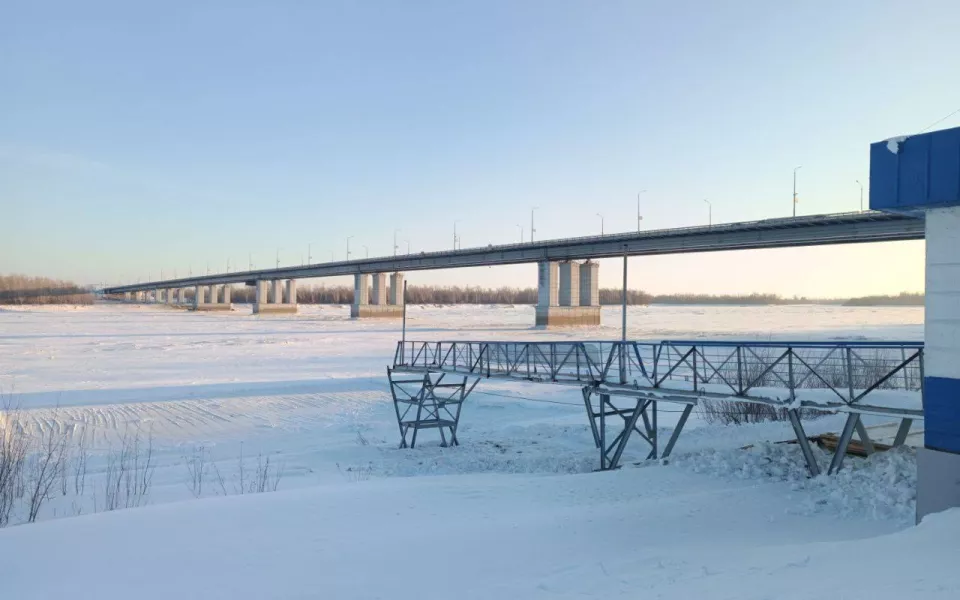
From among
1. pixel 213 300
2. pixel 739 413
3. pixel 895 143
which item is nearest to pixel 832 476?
pixel 895 143

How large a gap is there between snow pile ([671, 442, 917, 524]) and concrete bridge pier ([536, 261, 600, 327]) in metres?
60.4

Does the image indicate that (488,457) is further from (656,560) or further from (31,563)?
(31,563)

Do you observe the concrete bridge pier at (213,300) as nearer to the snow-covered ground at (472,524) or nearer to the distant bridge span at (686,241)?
the distant bridge span at (686,241)

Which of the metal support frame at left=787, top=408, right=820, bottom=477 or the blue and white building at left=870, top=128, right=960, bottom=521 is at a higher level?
the blue and white building at left=870, top=128, right=960, bottom=521

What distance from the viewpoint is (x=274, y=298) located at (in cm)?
12444

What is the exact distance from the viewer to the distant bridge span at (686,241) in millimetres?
47188

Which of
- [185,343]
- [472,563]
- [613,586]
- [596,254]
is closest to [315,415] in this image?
[472,563]

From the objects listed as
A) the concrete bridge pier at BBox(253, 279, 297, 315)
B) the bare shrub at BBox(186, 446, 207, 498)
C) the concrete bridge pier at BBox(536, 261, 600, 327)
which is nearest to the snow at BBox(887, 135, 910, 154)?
the bare shrub at BBox(186, 446, 207, 498)

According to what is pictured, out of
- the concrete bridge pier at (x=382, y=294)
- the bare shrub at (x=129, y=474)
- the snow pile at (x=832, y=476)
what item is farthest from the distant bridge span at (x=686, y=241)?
the bare shrub at (x=129, y=474)

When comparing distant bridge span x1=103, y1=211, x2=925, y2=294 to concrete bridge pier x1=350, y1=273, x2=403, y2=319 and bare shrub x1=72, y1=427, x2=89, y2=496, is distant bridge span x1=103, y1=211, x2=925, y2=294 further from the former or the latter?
bare shrub x1=72, y1=427, x2=89, y2=496

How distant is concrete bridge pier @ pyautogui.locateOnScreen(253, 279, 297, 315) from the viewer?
12031 centimetres

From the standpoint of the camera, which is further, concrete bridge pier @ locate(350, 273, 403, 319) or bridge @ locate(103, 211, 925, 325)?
concrete bridge pier @ locate(350, 273, 403, 319)

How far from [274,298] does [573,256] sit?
73.6 meters

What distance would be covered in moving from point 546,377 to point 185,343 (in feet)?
126
